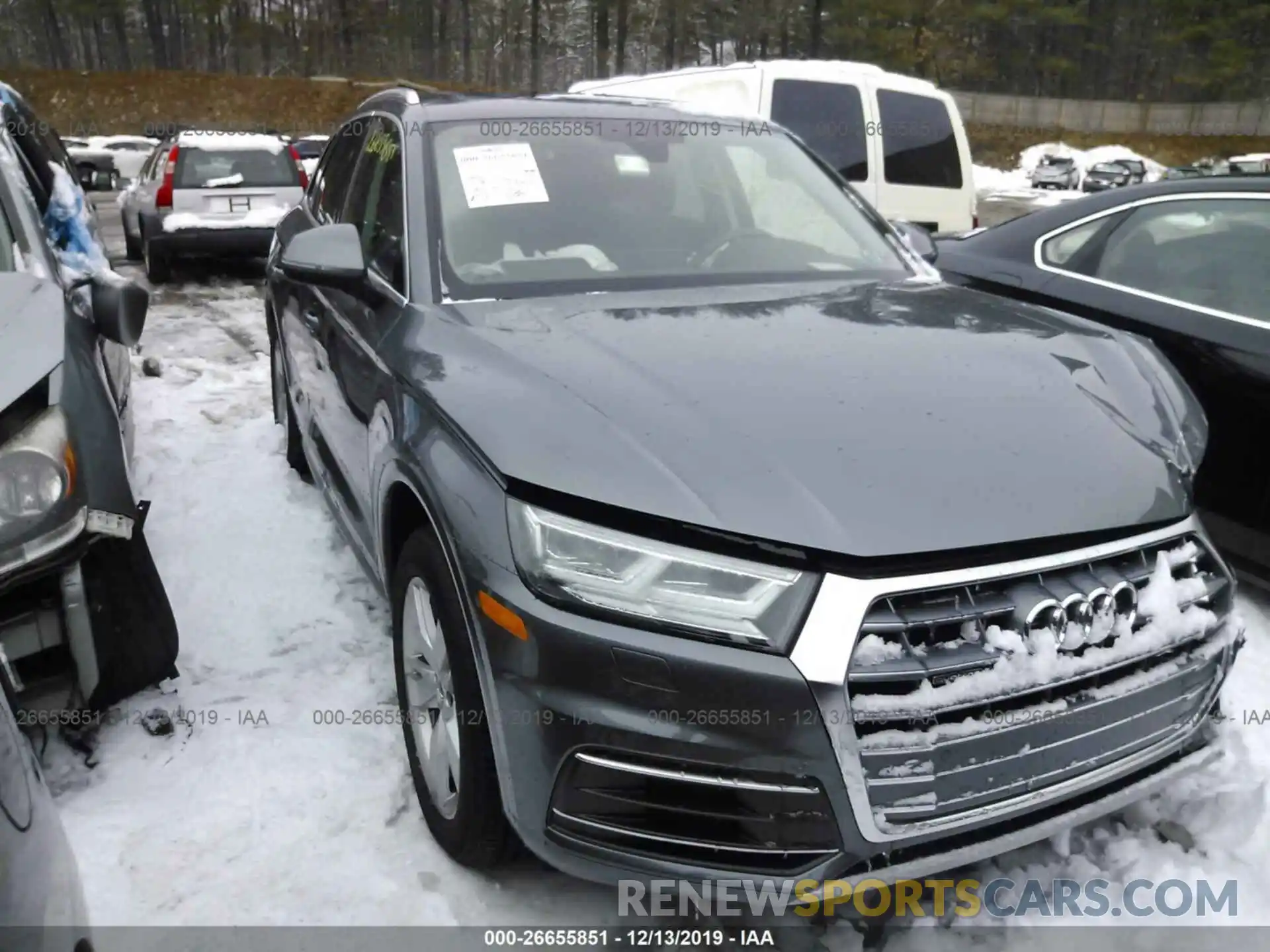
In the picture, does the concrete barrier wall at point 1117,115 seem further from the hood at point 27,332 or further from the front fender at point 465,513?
the front fender at point 465,513

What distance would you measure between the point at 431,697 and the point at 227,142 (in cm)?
1033

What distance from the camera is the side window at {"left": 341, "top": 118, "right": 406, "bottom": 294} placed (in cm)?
285

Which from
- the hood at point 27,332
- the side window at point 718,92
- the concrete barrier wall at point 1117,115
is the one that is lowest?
the concrete barrier wall at point 1117,115

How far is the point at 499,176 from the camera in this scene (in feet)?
9.77

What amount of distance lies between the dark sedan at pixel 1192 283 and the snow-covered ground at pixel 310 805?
562mm

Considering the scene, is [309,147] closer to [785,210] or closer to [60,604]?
[785,210]

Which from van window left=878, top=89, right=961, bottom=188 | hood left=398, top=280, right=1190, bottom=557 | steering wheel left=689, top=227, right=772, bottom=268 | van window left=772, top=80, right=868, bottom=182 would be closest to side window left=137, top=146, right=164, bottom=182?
van window left=772, top=80, right=868, bottom=182

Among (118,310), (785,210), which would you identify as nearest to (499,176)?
(785,210)

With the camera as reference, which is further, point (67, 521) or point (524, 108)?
point (524, 108)

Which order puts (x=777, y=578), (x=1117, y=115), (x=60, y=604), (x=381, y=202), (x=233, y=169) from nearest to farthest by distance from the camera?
(x=777, y=578)
(x=60, y=604)
(x=381, y=202)
(x=233, y=169)
(x=1117, y=115)

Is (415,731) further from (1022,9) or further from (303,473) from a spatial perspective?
(1022,9)

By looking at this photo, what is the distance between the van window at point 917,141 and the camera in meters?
7.69

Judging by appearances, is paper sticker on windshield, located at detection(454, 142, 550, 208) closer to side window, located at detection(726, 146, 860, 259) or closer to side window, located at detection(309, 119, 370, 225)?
side window, located at detection(726, 146, 860, 259)

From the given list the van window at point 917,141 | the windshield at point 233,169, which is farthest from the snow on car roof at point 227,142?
the van window at point 917,141
